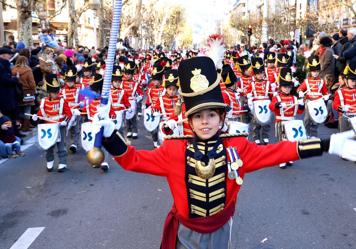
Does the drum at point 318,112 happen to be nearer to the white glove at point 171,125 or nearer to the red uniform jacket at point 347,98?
the red uniform jacket at point 347,98

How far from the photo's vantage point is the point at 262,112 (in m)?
9.45

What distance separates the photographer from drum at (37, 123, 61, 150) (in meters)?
8.17

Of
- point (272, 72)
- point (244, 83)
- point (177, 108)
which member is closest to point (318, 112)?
point (177, 108)

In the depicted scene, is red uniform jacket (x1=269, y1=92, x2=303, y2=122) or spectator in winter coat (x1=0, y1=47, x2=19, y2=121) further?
spectator in winter coat (x1=0, y1=47, x2=19, y2=121)

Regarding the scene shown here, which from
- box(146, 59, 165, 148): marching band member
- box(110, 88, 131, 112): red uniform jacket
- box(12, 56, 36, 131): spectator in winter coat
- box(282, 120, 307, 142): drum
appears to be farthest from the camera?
box(12, 56, 36, 131): spectator in winter coat

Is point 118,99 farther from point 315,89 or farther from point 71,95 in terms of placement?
point 315,89

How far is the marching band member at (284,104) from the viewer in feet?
28.3

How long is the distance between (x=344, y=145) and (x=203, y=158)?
0.86 metres

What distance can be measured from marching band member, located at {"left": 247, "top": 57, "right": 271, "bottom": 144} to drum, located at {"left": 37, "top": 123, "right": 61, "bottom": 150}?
4.07 metres

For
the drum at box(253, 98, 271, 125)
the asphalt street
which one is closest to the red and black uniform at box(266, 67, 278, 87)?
the drum at box(253, 98, 271, 125)

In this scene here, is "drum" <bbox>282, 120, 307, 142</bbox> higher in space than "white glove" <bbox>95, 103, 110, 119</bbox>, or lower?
lower

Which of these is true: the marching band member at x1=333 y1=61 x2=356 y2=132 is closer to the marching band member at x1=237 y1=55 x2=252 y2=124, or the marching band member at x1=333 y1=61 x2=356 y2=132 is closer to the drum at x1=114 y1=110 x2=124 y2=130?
the marching band member at x1=237 y1=55 x2=252 y2=124

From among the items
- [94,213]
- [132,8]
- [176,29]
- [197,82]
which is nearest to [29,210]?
[94,213]

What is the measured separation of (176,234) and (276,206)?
3.41 meters
